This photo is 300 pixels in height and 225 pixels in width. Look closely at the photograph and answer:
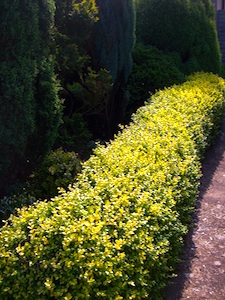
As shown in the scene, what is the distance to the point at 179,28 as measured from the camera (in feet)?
29.4

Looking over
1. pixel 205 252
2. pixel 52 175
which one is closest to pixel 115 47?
pixel 52 175

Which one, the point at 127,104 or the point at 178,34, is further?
the point at 178,34

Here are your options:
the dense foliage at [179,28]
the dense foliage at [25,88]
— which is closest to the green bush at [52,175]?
the dense foliage at [25,88]

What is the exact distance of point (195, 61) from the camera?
9328mm

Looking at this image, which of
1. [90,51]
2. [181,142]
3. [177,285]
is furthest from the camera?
[90,51]

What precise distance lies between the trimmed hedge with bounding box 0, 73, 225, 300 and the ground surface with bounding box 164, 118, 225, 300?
249mm

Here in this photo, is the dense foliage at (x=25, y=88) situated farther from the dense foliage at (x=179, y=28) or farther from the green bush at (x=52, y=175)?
the dense foliage at (x=179, y=28)

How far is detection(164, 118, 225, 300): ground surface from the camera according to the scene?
11.3ft

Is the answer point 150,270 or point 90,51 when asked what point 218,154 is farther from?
point 150,270

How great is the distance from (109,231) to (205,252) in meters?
1.57

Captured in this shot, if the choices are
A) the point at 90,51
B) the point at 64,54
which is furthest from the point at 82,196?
the point at 90,51

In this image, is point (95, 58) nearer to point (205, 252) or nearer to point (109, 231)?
point (205, 252)

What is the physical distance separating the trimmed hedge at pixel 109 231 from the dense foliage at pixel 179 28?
16.7 ft

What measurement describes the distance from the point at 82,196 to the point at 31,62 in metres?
1.85
